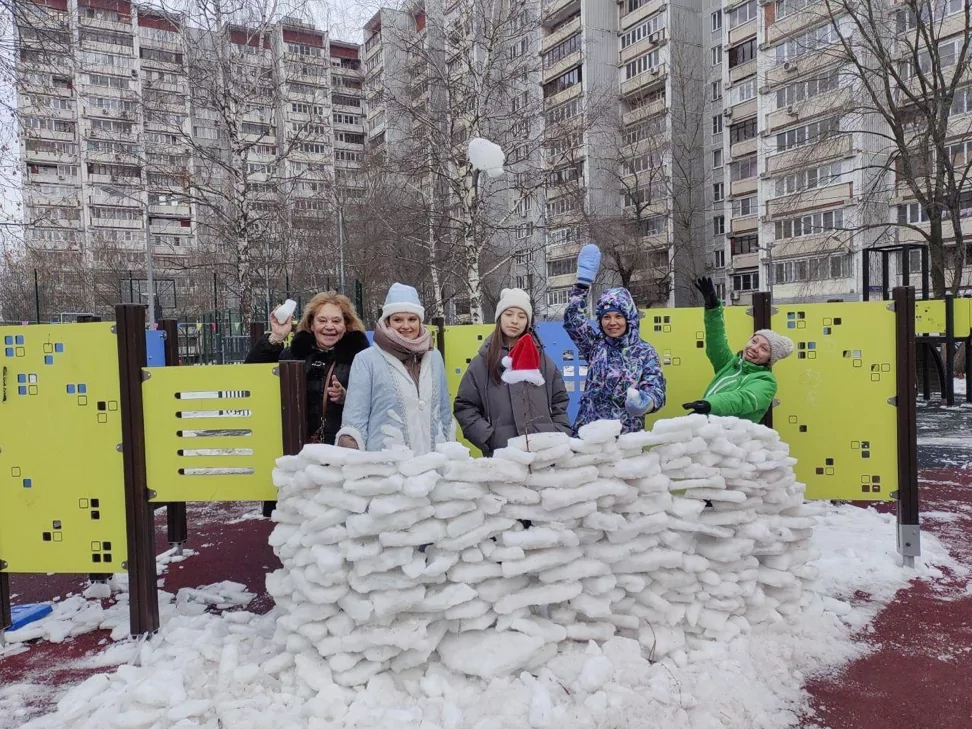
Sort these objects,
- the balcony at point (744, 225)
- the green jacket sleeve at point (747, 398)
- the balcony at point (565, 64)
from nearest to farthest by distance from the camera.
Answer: the green jacket sleeve at point (747, 398), the balcony at point (744, 225), the balcony at point (565, 64)

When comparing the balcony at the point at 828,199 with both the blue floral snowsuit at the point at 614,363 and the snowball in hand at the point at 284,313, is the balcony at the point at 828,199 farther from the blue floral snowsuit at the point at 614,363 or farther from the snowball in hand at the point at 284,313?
the snowball in hand at the point at 284,313

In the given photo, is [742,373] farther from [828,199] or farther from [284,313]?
[828,199]

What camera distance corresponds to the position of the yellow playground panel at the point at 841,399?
4656 mm

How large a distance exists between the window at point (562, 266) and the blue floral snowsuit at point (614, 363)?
39.0 metres

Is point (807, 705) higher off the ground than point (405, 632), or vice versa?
point (405, 632)

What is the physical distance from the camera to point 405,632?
112 inches

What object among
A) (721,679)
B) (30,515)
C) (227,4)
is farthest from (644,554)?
(227,4)

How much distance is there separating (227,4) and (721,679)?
57.8 ft

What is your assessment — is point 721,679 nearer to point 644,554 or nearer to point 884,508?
point 644,554

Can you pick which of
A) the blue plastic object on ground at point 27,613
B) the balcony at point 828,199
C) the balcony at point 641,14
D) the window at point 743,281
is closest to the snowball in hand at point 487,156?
the blue plastic object on ground at point 27,613

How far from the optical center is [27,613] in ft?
13.5

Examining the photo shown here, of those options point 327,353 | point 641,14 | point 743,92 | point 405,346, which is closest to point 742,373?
point 405,346

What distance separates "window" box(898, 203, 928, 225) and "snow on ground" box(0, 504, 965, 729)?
35476mm

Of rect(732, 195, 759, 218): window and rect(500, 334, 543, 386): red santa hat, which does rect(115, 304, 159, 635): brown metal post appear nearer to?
rect(500, 334, 543, 386): red santa hat
